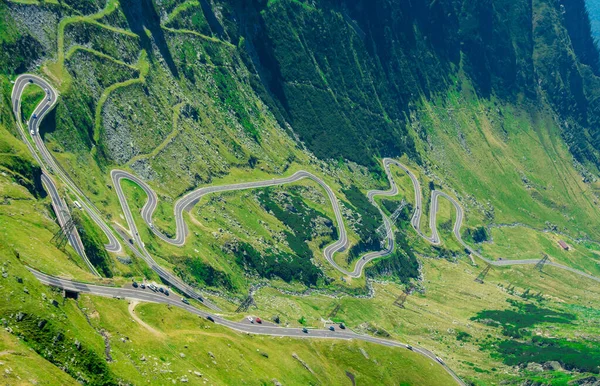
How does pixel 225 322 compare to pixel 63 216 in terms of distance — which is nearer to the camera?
pixel 225 322

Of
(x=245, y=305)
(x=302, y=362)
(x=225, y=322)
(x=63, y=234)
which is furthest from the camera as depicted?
(x=245, y=305)

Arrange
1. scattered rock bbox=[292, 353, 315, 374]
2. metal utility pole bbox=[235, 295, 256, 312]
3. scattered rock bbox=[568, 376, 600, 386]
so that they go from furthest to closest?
scattered rock bbox=[568, 376, 600, 386] < metal utility pole bbox=[235, 295, 256, 312] < scattered rock bbox=[292, 353, 315, 374]

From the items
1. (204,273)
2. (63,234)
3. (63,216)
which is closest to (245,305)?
(204,273)

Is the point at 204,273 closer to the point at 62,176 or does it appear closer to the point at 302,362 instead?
the point at 62,176

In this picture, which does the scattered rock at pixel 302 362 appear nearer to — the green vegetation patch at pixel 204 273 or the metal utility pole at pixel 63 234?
the green vegetation patch at pixel 204 273

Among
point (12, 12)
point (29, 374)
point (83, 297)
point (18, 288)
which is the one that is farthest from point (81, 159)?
point (29, 374)

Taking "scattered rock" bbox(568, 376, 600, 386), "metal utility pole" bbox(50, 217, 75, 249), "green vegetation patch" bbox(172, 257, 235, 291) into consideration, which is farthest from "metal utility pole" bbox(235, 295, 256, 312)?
"scattered rock" bbox(568, 376, 600, 386)

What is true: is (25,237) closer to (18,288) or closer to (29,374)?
(18,288)

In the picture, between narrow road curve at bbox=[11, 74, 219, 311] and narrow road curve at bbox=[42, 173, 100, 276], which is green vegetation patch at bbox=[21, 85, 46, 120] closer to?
narrow road curve at bbox=[11, 74, 219, 311]
